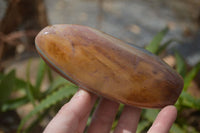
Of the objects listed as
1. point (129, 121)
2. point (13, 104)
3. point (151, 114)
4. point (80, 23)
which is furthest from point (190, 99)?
point (80, 23)

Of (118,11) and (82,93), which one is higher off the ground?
(82,93)

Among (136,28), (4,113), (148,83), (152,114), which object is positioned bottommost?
(4,113)

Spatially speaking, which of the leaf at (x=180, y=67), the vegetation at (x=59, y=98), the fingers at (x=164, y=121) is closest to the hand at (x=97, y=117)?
the fingers at (x=164, y=121)

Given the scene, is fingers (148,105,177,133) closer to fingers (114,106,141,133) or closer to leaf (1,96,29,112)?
fingers (114,106,141,133)

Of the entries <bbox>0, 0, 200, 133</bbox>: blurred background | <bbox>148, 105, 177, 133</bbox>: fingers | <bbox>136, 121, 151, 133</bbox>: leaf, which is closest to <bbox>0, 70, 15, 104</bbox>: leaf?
<bbox>0, 0, 200, 133</bbox>: blurred background

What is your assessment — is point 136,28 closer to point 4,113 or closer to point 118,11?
point 118,11

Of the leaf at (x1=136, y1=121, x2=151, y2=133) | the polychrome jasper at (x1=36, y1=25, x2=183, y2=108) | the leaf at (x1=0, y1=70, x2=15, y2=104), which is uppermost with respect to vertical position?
the polychrome jasper at (x1=36, y1=25, x2=183, y2=108)

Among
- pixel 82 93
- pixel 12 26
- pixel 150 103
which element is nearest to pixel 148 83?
pixel 150 103
